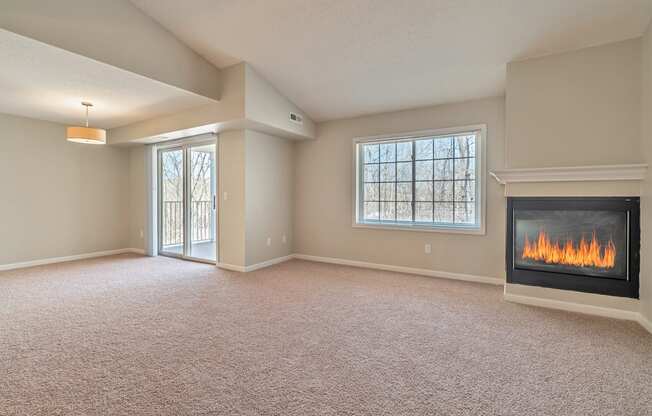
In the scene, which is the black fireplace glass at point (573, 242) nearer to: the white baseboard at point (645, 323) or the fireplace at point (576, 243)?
the fireplace at point (576, 243)

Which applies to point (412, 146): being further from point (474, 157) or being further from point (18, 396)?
point (18, 396)

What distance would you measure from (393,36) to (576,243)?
2896 mm

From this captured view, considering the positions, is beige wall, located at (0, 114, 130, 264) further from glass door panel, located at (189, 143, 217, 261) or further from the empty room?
glass door panel, located at (189, 143, 217, 261)

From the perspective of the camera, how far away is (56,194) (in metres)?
5.40

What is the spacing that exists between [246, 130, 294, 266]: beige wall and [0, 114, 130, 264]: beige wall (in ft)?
Result: 11.2

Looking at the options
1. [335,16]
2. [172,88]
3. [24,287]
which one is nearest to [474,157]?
[335,16]

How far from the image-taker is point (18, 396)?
1779mm

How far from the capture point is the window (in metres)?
4.34

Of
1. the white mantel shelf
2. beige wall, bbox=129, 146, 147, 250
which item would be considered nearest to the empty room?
the white mantel shelf

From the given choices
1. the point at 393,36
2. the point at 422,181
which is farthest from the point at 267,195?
the point at 393,36

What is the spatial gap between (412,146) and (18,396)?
4776 mm

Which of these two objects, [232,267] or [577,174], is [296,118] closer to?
[232,267]

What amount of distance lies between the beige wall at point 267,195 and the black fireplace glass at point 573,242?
11.7 feet

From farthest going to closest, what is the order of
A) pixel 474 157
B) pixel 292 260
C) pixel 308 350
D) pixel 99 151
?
pixel 99 151 → pixel 292 260 → pixel 474 157 → pixel 308 350
